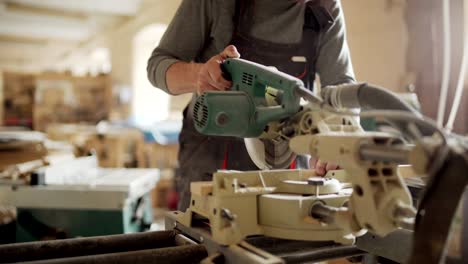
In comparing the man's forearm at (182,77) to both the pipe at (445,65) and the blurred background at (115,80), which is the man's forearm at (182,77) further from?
the pipe at (445,65)

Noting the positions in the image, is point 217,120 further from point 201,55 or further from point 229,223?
point 201,55

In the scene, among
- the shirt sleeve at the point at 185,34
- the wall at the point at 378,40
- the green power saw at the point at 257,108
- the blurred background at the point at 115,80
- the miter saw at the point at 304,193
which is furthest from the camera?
the wall at the point at 378,40

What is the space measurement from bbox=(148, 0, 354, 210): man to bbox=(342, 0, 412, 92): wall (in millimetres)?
901

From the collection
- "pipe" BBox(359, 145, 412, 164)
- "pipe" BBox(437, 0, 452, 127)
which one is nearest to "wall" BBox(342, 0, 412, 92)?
"pipe" BBox(437, 0, 452, 127)

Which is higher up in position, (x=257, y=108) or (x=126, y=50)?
(x=126, y=50)

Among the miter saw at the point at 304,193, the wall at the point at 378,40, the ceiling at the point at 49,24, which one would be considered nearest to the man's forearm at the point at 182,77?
the miter saw at the point at 304,193

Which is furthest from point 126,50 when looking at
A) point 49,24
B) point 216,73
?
point 216,73

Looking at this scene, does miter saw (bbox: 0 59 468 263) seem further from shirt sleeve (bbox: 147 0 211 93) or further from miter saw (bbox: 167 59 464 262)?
shirt sleeve (bbox: 147 0 211 93)

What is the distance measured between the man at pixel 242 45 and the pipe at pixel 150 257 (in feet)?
1.68

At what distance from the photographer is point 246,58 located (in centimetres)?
119

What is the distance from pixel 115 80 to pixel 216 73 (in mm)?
5387

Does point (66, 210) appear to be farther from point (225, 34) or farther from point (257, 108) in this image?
point (257, 108)

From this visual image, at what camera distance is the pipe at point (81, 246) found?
2.23 feet

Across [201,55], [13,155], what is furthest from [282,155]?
[13,155]
